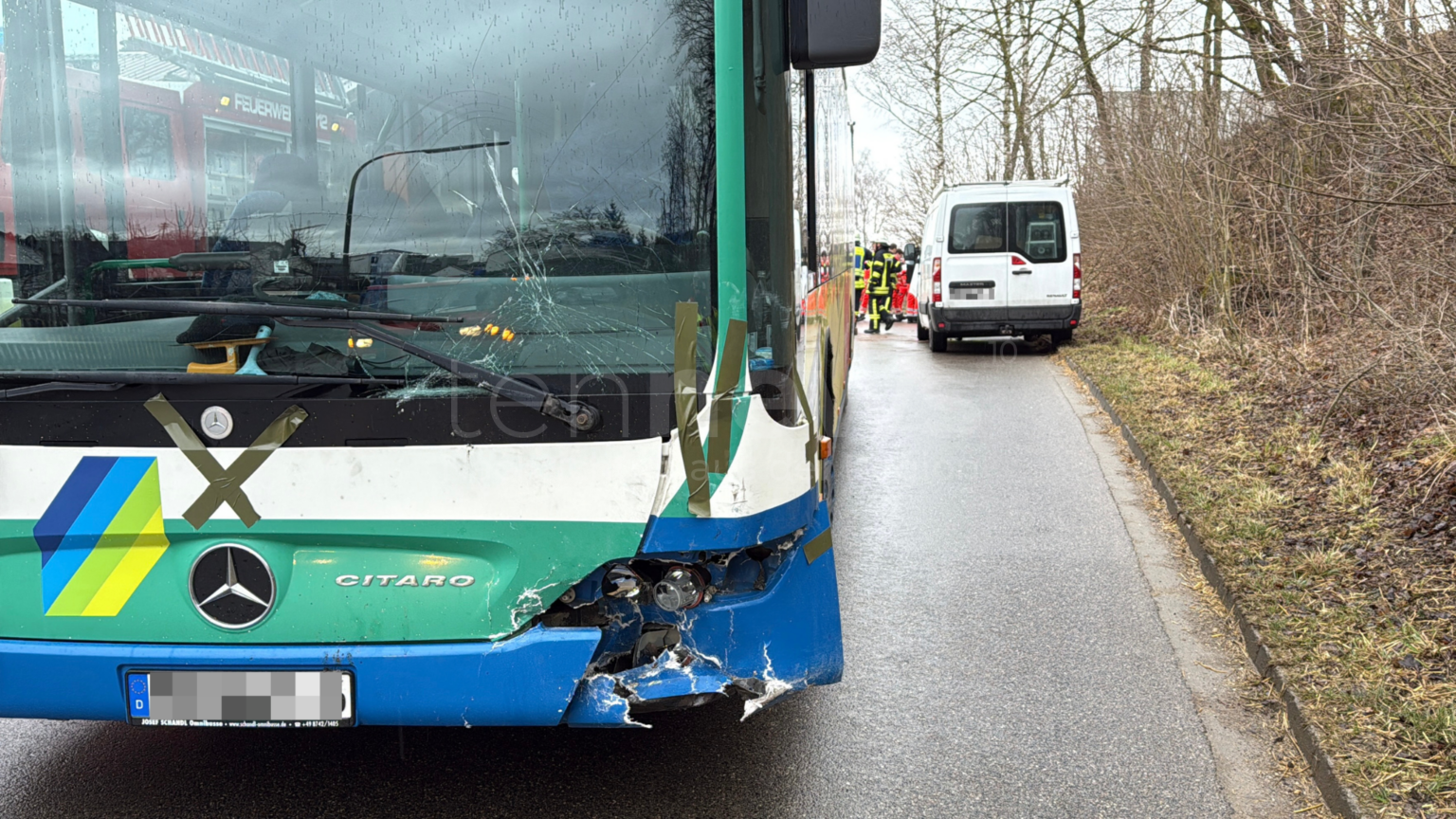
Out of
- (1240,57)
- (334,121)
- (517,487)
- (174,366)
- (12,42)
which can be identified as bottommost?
(517,487)

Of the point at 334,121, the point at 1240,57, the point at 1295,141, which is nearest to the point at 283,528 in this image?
the point at 334,121

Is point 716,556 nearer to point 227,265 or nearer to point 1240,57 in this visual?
point 227,265

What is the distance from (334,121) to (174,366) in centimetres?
70

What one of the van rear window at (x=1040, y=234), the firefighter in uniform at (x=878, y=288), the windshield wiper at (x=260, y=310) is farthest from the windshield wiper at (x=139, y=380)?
the firefighter in uniform at (x=878, y=288)

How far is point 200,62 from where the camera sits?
2.99 m

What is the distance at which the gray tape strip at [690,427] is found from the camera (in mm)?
2957

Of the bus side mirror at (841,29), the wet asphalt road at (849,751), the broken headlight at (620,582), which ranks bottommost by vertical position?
the wet asphalt road at (849,751)

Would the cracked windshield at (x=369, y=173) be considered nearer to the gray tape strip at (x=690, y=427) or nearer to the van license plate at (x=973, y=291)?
the gray tape strip at (x=690, y=427)

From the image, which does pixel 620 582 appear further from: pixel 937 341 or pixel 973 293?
pixel 937 341

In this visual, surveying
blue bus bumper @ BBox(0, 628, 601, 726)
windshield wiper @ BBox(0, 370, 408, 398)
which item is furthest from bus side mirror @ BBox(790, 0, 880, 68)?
blue bus bumper @ BBox(0, 628, 601, 726)

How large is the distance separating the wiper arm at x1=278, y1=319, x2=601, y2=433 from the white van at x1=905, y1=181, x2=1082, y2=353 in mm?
15143

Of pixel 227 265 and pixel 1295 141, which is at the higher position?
pixel 1295 141

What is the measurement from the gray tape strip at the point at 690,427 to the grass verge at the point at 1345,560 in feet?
6.51

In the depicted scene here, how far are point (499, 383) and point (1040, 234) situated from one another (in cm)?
1550
